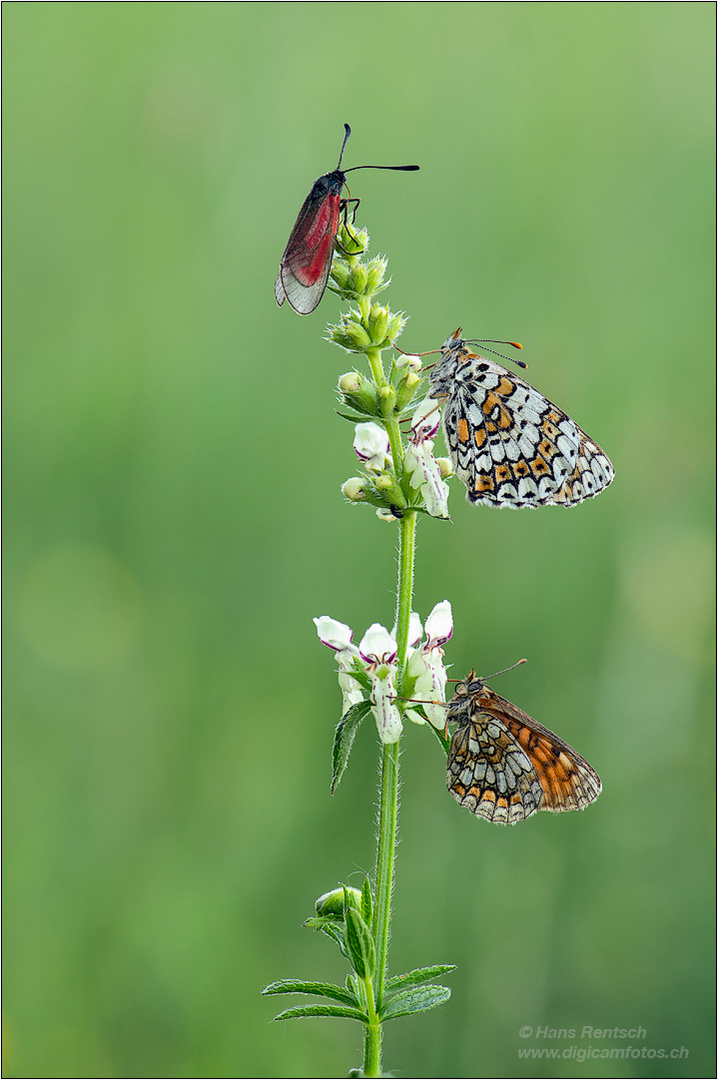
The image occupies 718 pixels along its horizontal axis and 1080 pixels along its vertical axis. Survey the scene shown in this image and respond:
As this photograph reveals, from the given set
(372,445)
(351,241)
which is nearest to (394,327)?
(351,241)

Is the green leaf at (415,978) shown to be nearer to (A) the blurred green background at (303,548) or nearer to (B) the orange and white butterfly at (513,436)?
(B) the orange and white butterfly at (513,436)

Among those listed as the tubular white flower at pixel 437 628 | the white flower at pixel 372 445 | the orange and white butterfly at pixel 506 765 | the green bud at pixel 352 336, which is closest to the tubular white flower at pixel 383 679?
the tubular white flower at pixel 437 628

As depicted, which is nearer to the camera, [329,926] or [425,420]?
[329,926]

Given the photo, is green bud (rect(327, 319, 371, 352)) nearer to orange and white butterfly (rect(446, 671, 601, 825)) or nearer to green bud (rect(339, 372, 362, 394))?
green bud (rect(339, 372, 362, 394))

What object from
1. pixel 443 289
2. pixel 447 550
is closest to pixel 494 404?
pixel 447 550

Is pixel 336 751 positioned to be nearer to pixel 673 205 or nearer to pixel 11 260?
pixel 11 260

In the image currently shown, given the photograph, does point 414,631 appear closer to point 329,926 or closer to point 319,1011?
point 329,926

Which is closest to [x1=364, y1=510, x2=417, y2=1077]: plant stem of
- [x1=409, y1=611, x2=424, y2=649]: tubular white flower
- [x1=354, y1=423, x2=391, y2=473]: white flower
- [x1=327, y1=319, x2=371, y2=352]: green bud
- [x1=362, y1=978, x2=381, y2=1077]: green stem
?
[x1=362, y1=978, x2=381, y2=1077]: green stem
